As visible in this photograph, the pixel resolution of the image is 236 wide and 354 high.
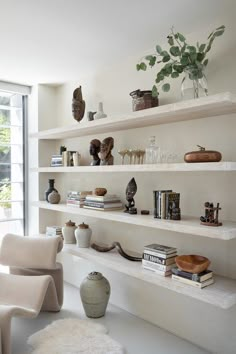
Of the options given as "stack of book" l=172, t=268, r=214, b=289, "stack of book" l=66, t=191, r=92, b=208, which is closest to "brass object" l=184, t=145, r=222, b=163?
"stack of book" l=172, t=268, r=214, b=289

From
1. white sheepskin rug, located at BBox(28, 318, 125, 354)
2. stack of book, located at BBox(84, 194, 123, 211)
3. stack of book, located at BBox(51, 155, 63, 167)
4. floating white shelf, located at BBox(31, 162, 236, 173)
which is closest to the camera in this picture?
floating white shelf, located at BBox(31, 162, 236, 173)

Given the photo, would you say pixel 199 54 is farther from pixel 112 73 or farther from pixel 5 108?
pixel 5 108

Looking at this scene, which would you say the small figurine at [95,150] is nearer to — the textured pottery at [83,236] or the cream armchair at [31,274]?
the textured pottery at [83,236]

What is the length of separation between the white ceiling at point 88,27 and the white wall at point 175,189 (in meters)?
0.20

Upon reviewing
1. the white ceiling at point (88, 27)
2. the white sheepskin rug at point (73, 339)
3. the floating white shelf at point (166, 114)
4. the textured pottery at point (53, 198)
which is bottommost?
the white sheepskin rug at point (73, 339)

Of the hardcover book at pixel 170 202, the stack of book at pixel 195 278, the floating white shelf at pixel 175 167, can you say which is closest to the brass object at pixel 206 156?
the floating white shelf at pixel 175 167

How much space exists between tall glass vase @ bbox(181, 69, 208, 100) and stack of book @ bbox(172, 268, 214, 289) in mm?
1178

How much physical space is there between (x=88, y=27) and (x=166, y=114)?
0.84 m

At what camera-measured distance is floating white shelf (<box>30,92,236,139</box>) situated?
183cm

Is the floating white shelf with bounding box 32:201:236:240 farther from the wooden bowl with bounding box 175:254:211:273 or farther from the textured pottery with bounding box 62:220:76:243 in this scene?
the textured pottery with bounding box 62:220:76:243

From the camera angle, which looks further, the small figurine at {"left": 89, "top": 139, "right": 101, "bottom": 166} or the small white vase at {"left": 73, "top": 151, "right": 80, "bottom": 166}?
the small white vase at {"left": 73, "top": 151, "right": 80, "bottom": 166}

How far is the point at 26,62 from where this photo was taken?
2908 mm

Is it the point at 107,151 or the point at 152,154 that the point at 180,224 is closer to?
the point at 152,154

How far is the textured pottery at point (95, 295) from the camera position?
2645 millimetres
